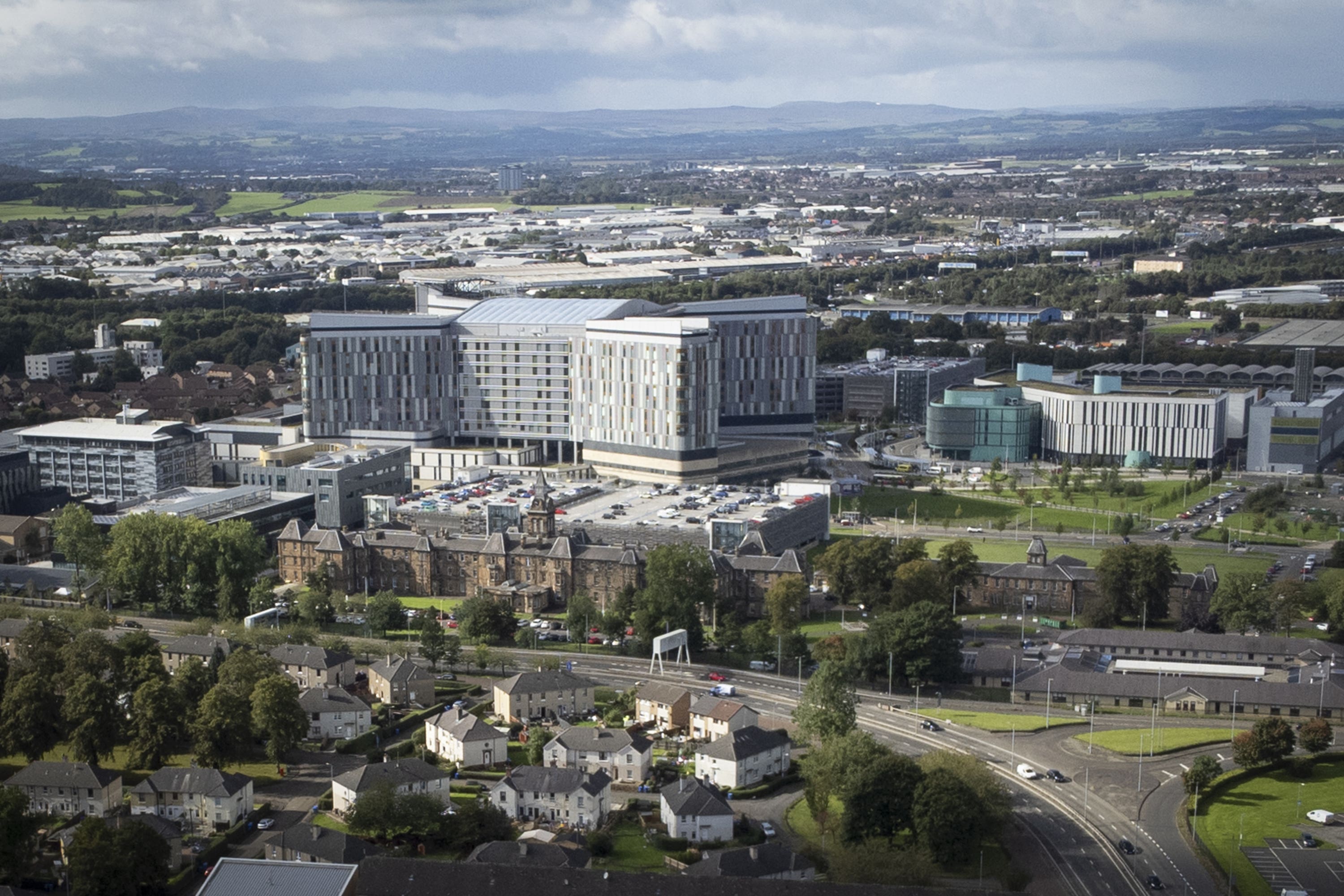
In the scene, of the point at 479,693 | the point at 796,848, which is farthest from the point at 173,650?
the point at 796,848

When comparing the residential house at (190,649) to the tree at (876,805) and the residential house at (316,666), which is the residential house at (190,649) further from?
the tree at (876,805)

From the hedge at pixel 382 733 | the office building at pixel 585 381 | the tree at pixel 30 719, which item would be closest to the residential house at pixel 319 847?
the hedge at pixel 382 733

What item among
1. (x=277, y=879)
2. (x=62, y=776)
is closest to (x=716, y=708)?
(x=277, y=879)

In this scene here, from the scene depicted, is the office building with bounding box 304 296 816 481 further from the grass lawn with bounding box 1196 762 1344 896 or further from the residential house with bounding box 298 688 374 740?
the grass lawn with bounding box 1196 762 1344 896

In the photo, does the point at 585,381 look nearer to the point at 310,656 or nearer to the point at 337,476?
the point at 337,476

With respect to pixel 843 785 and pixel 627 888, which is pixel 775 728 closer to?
pixel 843 785

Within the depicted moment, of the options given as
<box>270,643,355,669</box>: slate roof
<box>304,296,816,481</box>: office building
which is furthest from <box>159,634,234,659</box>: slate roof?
<box>304,296,816,481</box>: office building
